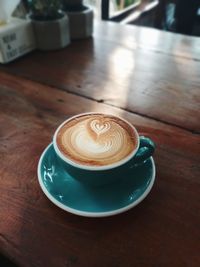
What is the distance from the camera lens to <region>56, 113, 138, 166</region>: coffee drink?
36 centimetres

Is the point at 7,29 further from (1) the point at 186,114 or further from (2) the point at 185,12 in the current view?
(2) the point at 185,12

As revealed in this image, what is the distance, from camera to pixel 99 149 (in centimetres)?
37

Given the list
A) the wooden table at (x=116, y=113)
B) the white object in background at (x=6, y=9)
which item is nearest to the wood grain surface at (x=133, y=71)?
the wooden table at (x=116, y=113)

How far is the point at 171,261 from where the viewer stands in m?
0.33

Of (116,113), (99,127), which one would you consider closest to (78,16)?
(116,113)

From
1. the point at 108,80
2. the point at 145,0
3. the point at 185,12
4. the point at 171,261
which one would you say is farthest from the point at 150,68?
the point at 145,0

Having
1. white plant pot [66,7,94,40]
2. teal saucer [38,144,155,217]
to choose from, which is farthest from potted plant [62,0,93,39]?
teal saucer [38,144,155,217]

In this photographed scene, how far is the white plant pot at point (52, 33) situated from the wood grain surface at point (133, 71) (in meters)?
0.03

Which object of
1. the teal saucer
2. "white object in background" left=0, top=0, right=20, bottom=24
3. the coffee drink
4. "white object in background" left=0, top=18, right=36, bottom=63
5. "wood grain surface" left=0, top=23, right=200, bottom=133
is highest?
"white object in background" left=0, top=0, right=20, bottom=24

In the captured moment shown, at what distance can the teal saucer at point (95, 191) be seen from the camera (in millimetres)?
364

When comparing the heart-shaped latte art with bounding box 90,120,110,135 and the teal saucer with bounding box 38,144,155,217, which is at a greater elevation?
the heart-shaped latte art with bounding box 90,120,110,135

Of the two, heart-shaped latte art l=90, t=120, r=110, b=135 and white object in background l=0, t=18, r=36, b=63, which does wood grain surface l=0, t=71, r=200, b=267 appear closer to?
heart-shaped latte art l=90, t=120, r=110, b=135

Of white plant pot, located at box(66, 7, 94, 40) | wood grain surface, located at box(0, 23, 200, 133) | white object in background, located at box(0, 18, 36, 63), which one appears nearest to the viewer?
wood grain surface, located at box(0, 23, 200, 133)

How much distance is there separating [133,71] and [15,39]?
0.37 metres
